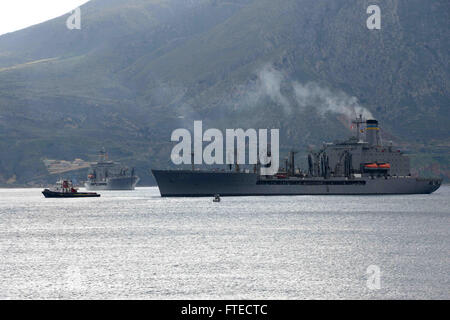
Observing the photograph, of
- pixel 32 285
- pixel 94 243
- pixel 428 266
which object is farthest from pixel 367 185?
pixel 32 285

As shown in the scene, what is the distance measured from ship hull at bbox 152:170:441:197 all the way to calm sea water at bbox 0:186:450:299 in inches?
2225

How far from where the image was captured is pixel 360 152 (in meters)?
176

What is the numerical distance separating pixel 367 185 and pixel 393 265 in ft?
401

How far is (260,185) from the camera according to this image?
552 ft

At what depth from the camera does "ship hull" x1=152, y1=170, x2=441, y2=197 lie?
160 meters

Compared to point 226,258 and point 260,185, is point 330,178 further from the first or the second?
point 226,258

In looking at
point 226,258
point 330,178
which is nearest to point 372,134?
point 330,178

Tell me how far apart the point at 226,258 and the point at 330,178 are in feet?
392

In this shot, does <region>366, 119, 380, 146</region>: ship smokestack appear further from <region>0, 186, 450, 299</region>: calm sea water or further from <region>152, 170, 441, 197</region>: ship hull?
<region>0, 186, 450, 299</region>: calm sea water

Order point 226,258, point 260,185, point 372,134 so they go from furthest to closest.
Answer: point 372,134 < point 260,185 < point 226,258

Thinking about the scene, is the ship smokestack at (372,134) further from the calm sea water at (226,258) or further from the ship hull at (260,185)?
the calm sea water at (226,258)

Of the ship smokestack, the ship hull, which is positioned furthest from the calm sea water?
the ship smokestack

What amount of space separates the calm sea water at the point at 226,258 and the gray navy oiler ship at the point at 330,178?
58954 mm

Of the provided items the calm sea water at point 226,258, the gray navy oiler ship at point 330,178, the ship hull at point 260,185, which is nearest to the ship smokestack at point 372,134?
the gray navy oiler ship at point 330,178
